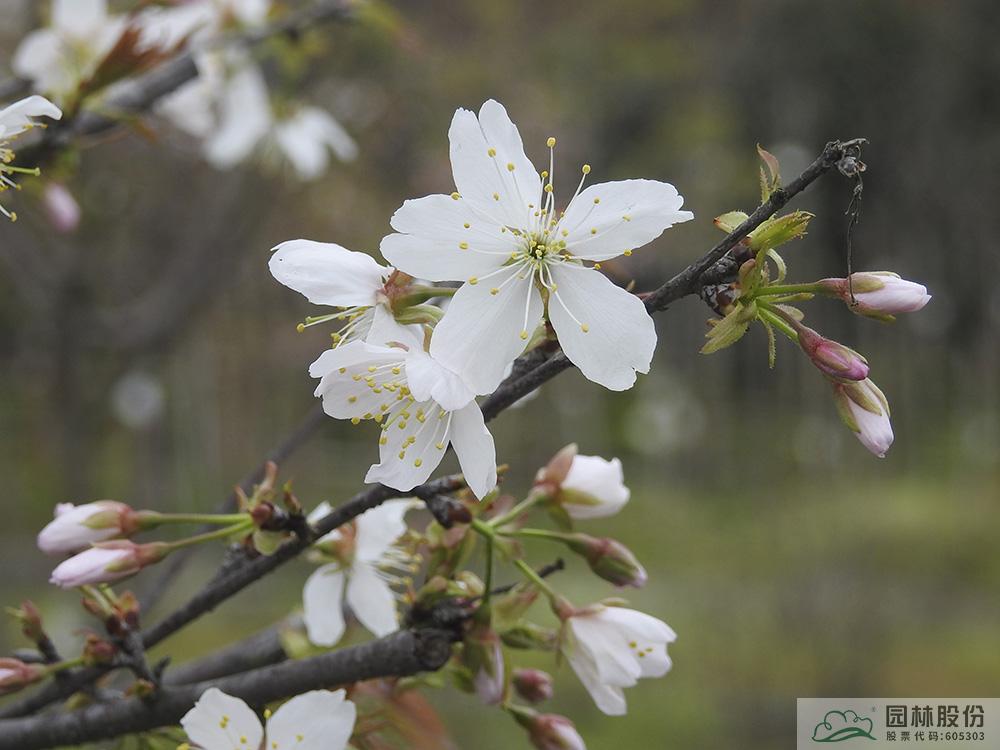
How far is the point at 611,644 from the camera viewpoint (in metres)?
0.81

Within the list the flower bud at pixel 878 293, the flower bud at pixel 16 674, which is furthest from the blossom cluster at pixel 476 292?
the flower bud at pixel 16 674

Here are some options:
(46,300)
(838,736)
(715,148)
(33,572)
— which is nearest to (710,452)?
(715,148)

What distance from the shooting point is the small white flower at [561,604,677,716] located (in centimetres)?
81

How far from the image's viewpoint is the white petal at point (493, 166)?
689 mm

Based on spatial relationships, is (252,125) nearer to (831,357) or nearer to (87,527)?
(87,527)

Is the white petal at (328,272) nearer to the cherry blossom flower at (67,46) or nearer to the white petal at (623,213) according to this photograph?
the white petal at (623,213)

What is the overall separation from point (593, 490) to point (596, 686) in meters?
0.16

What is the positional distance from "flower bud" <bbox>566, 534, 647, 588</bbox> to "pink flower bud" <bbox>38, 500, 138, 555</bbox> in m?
0.35

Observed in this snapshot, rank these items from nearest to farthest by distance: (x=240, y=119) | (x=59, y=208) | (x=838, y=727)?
1. (x=838, y=727)
2. (x=59, y=208)
3. (x=240, y=119)

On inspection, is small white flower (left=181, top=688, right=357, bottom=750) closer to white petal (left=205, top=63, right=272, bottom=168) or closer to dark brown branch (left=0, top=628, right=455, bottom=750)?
dark brown branch (left=0, top=628, right=455, bottom=750)

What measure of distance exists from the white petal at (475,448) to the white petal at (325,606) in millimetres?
305

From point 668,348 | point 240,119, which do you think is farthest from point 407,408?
point 668,348

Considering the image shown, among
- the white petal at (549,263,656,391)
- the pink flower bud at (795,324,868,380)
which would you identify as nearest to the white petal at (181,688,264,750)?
the white petal at (549,263,656,391)

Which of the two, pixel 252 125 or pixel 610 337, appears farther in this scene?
pixel 252 125
